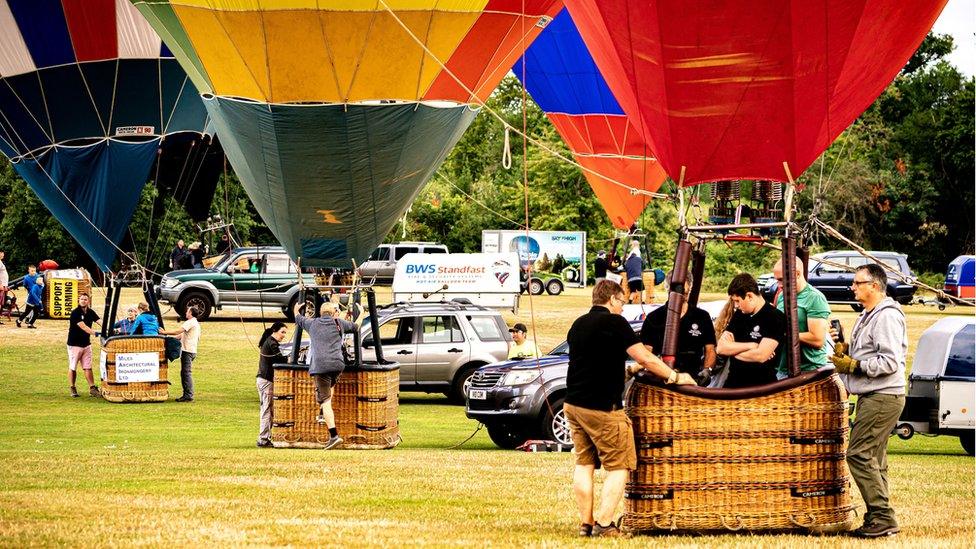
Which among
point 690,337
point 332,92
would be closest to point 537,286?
point 332,92

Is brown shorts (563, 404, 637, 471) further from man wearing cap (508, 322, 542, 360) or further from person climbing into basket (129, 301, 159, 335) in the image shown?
person climbing into basket (129, 301, 159, 335)

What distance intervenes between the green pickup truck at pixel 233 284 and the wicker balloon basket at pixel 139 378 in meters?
12.3

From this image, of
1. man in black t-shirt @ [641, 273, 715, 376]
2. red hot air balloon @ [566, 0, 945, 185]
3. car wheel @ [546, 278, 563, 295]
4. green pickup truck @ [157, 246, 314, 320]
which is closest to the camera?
red hot air balloon @ [566, 0, 945, 185]

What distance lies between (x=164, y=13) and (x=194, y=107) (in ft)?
31.6

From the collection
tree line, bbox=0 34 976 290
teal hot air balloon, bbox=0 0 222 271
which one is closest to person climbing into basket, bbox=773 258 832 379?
teal hot air balloon, bbox=0 0 222 271

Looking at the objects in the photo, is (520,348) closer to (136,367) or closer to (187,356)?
(187,356)

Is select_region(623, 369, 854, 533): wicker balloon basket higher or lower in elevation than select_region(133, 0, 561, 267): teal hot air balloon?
lower

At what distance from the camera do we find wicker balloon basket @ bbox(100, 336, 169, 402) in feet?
64.9

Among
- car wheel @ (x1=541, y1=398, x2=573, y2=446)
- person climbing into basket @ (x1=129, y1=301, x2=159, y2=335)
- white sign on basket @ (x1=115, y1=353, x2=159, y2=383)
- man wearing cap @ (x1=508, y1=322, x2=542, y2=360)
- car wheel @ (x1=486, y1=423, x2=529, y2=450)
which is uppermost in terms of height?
person climbing into basket @ (x1=129, y1=301, x2=159, y2=335)

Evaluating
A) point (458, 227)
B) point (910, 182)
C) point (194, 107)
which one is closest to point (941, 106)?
point (910, 182)

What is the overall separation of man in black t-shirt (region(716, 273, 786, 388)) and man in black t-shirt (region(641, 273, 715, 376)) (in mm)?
303

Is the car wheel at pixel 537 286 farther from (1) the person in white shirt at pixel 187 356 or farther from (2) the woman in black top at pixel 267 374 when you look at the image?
(2) the woman in black top at pixel 267 374

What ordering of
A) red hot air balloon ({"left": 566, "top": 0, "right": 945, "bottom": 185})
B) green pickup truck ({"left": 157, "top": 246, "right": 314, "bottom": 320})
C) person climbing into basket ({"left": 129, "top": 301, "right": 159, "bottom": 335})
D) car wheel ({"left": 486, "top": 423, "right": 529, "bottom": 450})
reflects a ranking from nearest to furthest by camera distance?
1. red hot air balloon ({"left": 566, "top": 0, "right": 945, "bottom": 185})
2. car wheel ({"left": 486, "top": 423, "right": 529, "bottom": 450})
3. person climbing into basket ({"left": 129, "top": 301, "right": 159, "bottom": 335})
4. green pickup truck ({"left": 157, "top": 246, "right": 314, "bottom": 320})

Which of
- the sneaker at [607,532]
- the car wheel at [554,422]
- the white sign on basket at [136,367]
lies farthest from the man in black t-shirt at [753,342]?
the white sign on basket at [136,367]
